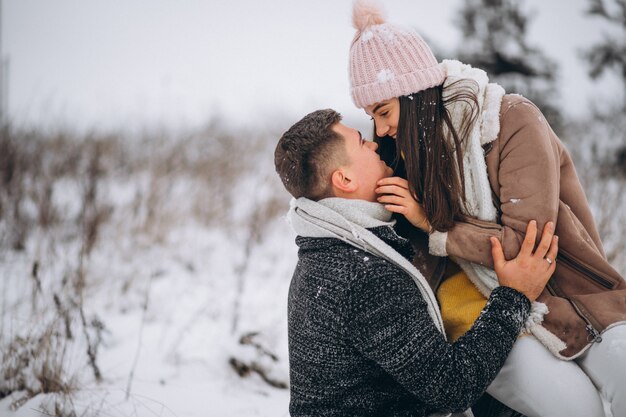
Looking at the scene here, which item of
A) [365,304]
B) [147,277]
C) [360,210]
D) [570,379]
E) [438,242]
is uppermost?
[360,210]

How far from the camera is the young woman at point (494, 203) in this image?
1743 mm

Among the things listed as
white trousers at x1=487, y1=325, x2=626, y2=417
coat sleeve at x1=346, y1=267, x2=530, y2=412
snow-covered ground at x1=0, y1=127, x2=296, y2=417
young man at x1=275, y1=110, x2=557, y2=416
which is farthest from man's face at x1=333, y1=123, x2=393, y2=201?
snow-covered ground at x1=0, y1=127, x2=296, y2=417

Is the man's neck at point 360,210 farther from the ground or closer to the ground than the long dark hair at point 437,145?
closer to the ground

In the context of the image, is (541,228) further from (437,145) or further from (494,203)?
(437,145)

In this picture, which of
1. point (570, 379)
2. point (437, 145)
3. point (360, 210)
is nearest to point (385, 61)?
point (437, 145)

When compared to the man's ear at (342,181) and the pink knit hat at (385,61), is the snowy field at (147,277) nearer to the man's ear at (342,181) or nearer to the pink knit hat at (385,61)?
the man's ear at (342,181)

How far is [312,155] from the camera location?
1.88 metres

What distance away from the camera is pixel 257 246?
588cm

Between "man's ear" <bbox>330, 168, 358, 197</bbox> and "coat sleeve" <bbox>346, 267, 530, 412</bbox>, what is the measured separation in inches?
15.2

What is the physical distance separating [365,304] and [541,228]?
741 millimetres

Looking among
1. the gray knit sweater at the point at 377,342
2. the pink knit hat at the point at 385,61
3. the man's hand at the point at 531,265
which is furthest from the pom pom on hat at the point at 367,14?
the man's hand at the point at 531,265

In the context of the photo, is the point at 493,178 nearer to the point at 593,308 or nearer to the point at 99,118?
the point at 593,308

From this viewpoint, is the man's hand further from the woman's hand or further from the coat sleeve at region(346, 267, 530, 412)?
the woman's hand

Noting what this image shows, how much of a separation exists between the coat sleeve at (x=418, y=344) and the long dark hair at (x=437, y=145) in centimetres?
41
